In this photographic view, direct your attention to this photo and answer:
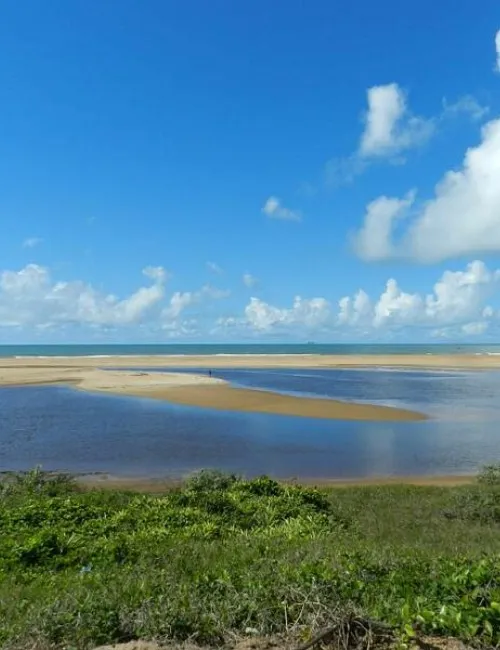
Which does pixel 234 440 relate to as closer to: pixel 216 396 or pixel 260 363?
pixel 216 396

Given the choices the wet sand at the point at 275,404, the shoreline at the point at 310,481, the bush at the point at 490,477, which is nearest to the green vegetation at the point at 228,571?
the bush at the point at 490,477

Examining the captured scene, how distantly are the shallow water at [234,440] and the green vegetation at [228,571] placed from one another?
7.27 metres

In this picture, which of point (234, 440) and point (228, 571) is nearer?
point (228, 571)

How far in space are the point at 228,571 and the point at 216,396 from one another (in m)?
33.1

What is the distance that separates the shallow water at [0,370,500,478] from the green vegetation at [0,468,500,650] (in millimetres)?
7270

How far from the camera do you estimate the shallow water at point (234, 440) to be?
63.9ft

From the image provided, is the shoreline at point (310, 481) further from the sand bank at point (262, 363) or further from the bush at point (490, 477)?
the sand bank at point (262, 363)

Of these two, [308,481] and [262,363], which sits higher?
A: [308,481]

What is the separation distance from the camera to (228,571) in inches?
237

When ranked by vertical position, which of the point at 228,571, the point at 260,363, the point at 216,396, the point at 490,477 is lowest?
the point at 260,363

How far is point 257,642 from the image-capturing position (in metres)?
4.58

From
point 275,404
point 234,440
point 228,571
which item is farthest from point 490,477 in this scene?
point 275,404

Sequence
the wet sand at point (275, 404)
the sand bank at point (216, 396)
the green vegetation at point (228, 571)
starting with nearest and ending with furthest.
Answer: the green vegetation at point (228, 571), the wet sand at point (275, 404), the sand bank at point (216, 396)

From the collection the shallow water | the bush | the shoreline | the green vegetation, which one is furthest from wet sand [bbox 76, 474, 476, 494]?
the green vegetation
